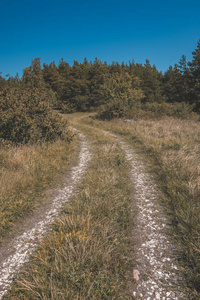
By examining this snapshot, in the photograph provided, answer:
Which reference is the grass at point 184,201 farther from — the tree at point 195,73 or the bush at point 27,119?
the tree at point 195,73

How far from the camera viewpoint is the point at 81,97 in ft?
129

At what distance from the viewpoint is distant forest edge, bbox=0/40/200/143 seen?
9094 mm

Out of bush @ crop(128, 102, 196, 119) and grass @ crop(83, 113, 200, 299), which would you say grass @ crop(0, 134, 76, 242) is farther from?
bush @ crop(128, 102, 196, 119)

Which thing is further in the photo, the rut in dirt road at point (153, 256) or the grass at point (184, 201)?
the grass at point (184, 201)

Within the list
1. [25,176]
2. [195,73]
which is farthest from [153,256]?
[195,73]

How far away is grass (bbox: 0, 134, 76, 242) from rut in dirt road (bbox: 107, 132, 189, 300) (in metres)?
3.01

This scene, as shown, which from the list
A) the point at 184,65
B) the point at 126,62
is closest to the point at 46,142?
the point at 184,65

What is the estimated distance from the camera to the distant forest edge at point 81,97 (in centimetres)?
909

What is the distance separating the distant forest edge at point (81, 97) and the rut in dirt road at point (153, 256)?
736cm

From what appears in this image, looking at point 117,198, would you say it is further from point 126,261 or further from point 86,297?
point 86,297

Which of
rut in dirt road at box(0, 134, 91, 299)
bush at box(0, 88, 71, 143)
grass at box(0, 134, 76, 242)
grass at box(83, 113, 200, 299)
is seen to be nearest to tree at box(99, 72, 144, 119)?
bush at box(0, 88, 71, 143)

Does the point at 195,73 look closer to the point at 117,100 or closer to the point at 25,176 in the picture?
the point at 117,100

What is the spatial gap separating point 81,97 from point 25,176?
119ft

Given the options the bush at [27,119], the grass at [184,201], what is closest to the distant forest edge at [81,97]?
the bush at [27,119]
